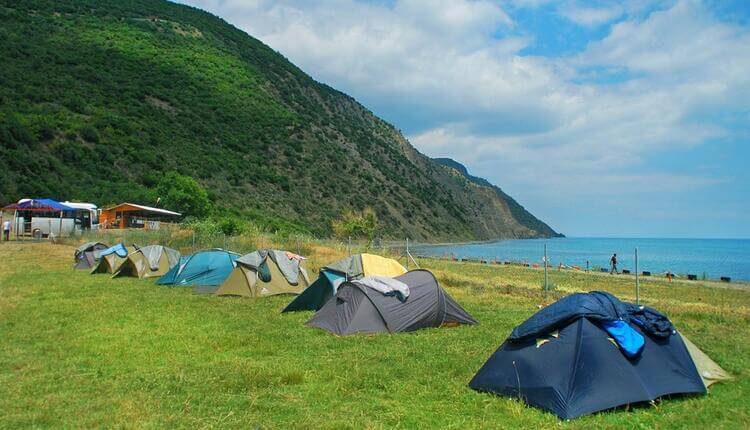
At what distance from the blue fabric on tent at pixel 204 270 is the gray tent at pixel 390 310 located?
7501 millimetres

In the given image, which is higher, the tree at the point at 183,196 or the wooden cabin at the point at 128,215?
the tree at the point at 183,196

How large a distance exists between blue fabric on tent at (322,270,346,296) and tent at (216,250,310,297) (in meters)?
3.15

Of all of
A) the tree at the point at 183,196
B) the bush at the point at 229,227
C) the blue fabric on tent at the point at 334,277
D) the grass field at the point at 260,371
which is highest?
the tree at the point at 183,196

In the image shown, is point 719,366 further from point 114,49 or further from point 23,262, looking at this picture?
point 114,49

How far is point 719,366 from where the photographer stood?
8133mm

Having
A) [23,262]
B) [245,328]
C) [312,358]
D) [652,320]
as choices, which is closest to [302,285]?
[245,328]

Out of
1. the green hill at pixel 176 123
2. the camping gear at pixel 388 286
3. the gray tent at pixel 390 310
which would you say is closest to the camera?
the gray tent at pixel 390 310

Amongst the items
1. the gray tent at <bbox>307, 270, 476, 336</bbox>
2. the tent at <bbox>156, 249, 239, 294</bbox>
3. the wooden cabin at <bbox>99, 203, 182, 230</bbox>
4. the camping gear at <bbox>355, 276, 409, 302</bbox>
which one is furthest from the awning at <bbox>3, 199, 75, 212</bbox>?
the camping gear at <bbox>355, 276, 409, 302</bbox>

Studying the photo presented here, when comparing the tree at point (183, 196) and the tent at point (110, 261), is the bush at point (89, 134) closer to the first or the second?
the tree at point (183, 196)

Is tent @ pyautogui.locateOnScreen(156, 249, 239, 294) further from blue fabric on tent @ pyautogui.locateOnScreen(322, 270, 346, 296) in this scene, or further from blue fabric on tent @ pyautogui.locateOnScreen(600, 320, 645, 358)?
blue fabric on tent @ pyautogui.locateOnScreen(600, 320, 645, 358)

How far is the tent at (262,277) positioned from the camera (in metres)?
16.6

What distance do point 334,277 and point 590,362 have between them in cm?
826

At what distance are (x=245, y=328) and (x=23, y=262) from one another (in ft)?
58.9

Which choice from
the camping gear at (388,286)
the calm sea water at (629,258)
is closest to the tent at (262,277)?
the camping gear at (388,286)
